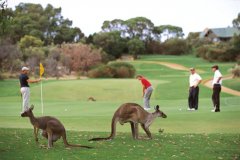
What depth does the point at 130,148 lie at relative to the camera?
8.36 metres

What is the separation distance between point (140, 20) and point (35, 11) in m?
10.6

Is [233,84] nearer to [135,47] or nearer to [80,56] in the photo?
[135,47]

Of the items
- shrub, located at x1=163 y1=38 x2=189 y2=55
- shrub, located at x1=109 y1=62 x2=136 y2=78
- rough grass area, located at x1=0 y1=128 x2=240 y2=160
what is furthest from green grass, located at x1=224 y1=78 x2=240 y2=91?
rough grass area, located at x1=0 y1=128 x2=240 y2=160

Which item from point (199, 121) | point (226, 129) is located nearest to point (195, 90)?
point (199, 121)

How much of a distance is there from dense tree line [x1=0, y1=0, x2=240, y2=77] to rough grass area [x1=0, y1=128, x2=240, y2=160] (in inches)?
1093

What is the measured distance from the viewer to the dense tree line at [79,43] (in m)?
39.0

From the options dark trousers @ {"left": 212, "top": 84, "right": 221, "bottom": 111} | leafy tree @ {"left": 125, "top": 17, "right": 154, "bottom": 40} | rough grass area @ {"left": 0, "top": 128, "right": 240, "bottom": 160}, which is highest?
leafy tree @ {"left": 125, "top": 17, "right": 154, "bottom": 40}

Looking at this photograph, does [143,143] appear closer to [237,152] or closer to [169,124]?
[237,152]

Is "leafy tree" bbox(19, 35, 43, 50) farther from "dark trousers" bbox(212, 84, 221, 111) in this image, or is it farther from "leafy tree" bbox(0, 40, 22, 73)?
"dark trousers" bbox(212, 84, 221, 111)

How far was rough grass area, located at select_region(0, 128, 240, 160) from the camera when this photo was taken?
759 centimetres

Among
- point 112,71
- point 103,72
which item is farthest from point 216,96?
point 103,72

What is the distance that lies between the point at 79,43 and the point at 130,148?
3525 cm

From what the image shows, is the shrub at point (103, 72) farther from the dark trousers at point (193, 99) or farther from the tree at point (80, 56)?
the dark trousers at point (193, 99)

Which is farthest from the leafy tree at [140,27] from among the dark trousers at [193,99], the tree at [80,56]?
the dark trousers at [193,99]
